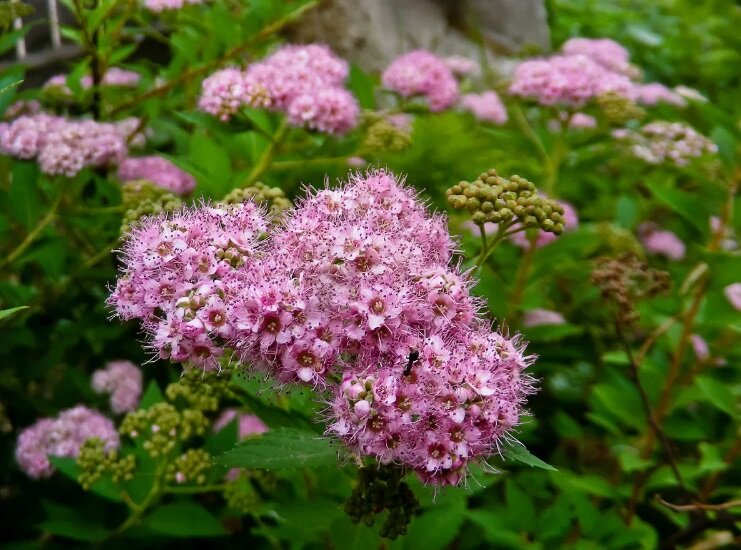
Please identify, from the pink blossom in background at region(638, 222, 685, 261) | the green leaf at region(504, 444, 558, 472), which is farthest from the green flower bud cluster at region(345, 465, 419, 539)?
the pink blossom in background at region(638, 222, 685, 261)

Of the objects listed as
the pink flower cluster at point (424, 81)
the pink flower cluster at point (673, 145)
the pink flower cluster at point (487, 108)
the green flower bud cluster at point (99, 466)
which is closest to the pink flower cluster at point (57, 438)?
the green flower bud cluster at point (99, 466)

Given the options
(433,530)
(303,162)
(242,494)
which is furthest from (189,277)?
(303,162)

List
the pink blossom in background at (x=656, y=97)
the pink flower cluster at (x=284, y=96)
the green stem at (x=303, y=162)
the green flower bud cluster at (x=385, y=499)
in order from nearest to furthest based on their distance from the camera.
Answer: the green flower bud cluster at (x=385, y=499)
the pink flower cluster at (x=284, y=96)
the green stem at (x=303, y=162)
the pink blossom in background at (x=656, y=97)

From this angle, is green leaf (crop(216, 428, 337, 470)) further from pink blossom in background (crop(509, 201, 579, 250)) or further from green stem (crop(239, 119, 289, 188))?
pink blossom in background (crop(509, 201, 579, 250))

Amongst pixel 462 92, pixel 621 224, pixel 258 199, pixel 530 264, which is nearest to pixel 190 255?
pixel 258 199

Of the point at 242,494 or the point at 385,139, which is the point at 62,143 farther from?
the point at 242,494

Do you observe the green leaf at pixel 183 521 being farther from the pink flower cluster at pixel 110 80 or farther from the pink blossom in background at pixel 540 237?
the pink flower cluster at pixel 110 80
